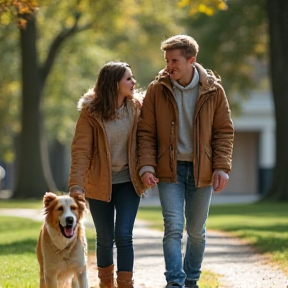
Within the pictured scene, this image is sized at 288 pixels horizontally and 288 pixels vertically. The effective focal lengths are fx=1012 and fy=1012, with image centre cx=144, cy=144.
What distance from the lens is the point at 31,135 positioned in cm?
3356

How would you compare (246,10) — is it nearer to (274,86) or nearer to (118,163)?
(274,86)

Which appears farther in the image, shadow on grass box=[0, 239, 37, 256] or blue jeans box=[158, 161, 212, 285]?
shadow on grass box=[0, 239, 37, 256]

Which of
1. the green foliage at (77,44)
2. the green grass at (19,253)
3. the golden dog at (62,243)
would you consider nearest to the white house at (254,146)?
the green foliage at (77,44)

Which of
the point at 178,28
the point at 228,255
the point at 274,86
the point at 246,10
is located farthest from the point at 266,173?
the point at 228,255

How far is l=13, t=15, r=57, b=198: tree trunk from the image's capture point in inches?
1303

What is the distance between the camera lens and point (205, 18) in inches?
1426

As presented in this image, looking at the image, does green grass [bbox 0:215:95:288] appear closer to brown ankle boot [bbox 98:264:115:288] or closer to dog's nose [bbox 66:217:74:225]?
brown ankle boot [bbox 98:264:115:288]

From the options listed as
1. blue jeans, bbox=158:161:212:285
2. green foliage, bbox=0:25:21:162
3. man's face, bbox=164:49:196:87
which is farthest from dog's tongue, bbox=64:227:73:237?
green foliage, bbox=0:25:21:162

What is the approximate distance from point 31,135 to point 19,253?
67.8 feet

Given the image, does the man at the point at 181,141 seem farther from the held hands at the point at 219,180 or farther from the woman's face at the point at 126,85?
the woman's face at the point at 126,85

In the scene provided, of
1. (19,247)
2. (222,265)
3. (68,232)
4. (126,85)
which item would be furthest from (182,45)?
(19,247)

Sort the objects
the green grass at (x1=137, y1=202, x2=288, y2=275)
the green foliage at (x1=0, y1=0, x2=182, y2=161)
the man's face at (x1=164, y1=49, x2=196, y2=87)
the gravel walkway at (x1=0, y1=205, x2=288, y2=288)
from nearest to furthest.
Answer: the man's face at (x1=164, y1=49, x2=196, y2=87), the gravel walkway at (x1=0, y1=205, x2=288, y2=288), the green grass at (x1=137, y1=202, x2=288, y2=275), the green foliage at (x1=0, y1=0, x2=182, y2=161)

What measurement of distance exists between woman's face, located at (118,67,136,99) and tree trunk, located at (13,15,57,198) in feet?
79.9

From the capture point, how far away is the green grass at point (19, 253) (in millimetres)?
9930
